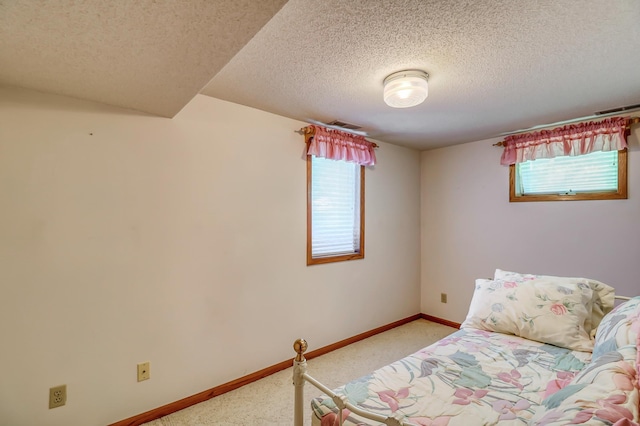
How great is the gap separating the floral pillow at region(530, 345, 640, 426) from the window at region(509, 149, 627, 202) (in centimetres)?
216

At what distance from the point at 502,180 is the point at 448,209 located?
0.70 m

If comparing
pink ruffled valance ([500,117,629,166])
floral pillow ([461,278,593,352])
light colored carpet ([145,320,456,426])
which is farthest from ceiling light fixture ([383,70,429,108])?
light colored carpet ([145,320,456,426])

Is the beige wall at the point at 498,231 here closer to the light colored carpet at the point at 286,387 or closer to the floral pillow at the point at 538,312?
the light colored carpet at the point at 286,387

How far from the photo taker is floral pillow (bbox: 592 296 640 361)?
128cm

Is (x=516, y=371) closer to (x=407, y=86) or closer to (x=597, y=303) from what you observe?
(x=597, y=303)

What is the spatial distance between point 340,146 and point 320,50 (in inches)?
54.5

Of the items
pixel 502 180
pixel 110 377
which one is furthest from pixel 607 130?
pixel 110 377

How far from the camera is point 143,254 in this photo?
190 centimetres

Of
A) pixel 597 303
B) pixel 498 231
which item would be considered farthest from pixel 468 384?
pixel 498 231

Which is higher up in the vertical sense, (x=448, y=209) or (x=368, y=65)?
(x=368, y=65)

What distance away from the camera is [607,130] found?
8.10 feet

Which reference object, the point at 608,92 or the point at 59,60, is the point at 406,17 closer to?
the point at 59,60

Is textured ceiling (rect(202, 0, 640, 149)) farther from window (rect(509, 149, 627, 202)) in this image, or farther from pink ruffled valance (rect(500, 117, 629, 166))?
window (rect(509, 149, 627, 202))

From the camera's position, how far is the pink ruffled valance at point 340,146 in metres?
2.74
